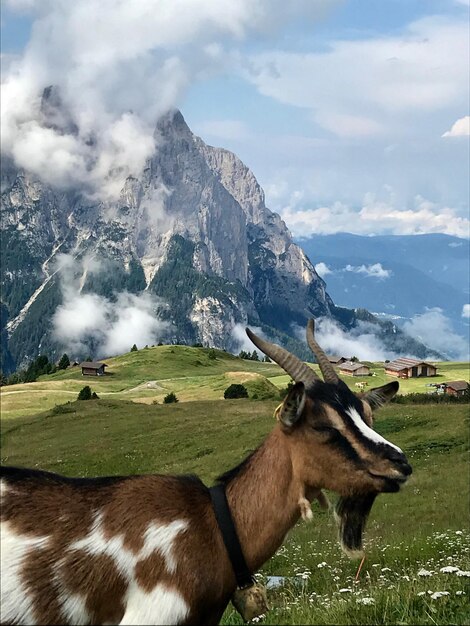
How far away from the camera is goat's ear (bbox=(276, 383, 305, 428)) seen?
5.71m

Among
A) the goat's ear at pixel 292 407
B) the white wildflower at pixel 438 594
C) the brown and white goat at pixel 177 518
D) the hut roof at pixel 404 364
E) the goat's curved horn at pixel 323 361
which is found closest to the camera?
the brown and white goat at pixel 177 518

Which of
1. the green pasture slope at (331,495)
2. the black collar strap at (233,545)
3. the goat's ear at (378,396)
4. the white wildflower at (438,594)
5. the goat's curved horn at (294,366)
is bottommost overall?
the green pasture slope at (331,495)

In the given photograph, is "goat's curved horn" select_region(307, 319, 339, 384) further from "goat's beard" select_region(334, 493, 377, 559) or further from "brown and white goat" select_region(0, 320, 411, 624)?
"goat's beard" select_region(334, 493, 377, 559)

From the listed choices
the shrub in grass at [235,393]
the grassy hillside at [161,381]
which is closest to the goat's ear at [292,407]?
the grassy hillside at [161,381]

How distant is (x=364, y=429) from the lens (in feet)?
20.0

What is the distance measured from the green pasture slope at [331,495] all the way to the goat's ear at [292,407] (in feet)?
8.26

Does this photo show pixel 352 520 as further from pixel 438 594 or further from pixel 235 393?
pixel 235 393

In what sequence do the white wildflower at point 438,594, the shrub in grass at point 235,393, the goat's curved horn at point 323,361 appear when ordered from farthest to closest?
the shrub in grass at point 235,393, the white wildflower at point 438,594, the goat's curved horn at point 323,361

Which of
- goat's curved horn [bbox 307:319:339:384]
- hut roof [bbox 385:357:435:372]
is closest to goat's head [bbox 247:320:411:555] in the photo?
goat's curved horn [bbox 307:319:339:384]

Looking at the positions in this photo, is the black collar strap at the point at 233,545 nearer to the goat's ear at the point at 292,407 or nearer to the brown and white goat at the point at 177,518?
the brown and white goat at the point at 177,518

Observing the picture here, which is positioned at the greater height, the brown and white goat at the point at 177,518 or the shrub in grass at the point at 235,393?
the brown and white goat at the point at 177,518

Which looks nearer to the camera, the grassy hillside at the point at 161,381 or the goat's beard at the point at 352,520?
the goat's beard at the point at 352,520

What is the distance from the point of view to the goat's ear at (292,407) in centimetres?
571

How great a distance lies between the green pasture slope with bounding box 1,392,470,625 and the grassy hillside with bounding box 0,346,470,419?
2550 centimetres
